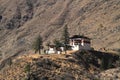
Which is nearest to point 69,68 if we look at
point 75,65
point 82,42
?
point 75,65

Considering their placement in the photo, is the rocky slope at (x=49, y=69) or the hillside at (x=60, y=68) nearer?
the rocky slope at (x=49, y=69)

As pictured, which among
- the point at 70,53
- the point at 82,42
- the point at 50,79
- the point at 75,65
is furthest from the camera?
the point at 82,42

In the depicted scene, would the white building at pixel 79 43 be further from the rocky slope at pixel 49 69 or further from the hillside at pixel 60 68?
the rocky slope at pixel 49 69

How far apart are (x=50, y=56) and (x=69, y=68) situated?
12.7m

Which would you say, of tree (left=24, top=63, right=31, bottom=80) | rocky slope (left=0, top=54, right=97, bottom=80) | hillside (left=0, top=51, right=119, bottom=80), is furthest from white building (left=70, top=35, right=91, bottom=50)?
tree (left=24, top=63, right=31, bottom=80)

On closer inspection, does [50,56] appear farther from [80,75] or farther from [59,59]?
[80,75]

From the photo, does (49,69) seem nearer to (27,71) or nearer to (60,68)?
(60,68)

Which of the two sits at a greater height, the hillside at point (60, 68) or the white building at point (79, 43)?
the white building at point (79, 43)

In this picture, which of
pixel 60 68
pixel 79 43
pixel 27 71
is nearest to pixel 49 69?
pixel 60 68

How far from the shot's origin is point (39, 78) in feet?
454

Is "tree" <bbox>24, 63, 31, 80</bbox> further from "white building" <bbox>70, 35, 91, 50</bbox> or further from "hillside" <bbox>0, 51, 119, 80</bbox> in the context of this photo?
"white building" <bbox>70, 35, 91, 50</bbox>

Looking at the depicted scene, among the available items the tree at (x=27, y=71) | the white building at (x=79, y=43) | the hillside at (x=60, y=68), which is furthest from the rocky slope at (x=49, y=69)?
the white building at (x=79, y=43)

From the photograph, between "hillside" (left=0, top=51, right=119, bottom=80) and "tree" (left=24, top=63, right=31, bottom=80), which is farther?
"hillside" (left=0, top=51, right=119, bottom=80)

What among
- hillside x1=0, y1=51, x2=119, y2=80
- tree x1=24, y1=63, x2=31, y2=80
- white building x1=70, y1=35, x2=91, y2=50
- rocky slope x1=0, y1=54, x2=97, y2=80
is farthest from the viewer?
white building x1=70, y1=35, x2=91, y2=50
